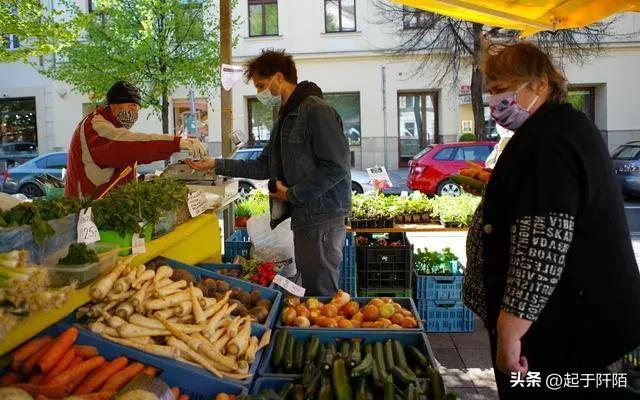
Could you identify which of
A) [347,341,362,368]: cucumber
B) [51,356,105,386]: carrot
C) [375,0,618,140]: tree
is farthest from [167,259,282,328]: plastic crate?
[375,0,618,140]: tree

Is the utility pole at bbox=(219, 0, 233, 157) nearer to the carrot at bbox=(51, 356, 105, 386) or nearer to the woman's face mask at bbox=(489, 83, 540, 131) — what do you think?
the carrot at bbox=(51, 356, 105, 386)

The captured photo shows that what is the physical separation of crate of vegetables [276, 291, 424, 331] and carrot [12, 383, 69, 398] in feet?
3.91

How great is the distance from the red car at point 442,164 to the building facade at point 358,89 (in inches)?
279

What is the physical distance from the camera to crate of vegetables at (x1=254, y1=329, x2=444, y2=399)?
95.4 inches

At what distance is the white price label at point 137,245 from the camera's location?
9.81ft

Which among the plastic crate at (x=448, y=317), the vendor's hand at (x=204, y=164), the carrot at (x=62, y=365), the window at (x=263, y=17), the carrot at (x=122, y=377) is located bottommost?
the plastic crate at (x=448, y=317)

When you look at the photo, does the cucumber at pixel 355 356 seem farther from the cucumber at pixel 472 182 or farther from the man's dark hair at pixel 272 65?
the man's dark hair at pixel 272 65

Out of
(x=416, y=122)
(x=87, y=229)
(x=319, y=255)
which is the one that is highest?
(x=416, y=122)

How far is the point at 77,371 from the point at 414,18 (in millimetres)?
21489

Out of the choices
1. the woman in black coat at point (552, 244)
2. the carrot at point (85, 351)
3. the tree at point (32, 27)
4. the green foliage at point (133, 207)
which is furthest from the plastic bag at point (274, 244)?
the tree at point (32, 27)

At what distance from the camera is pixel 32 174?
1555 cm

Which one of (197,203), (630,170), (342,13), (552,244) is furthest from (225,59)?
(342,13)

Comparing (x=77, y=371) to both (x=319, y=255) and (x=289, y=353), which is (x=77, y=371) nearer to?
(x=289, y=353)

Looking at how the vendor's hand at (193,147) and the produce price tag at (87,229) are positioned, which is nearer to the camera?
the produce price tag at (87,229)
